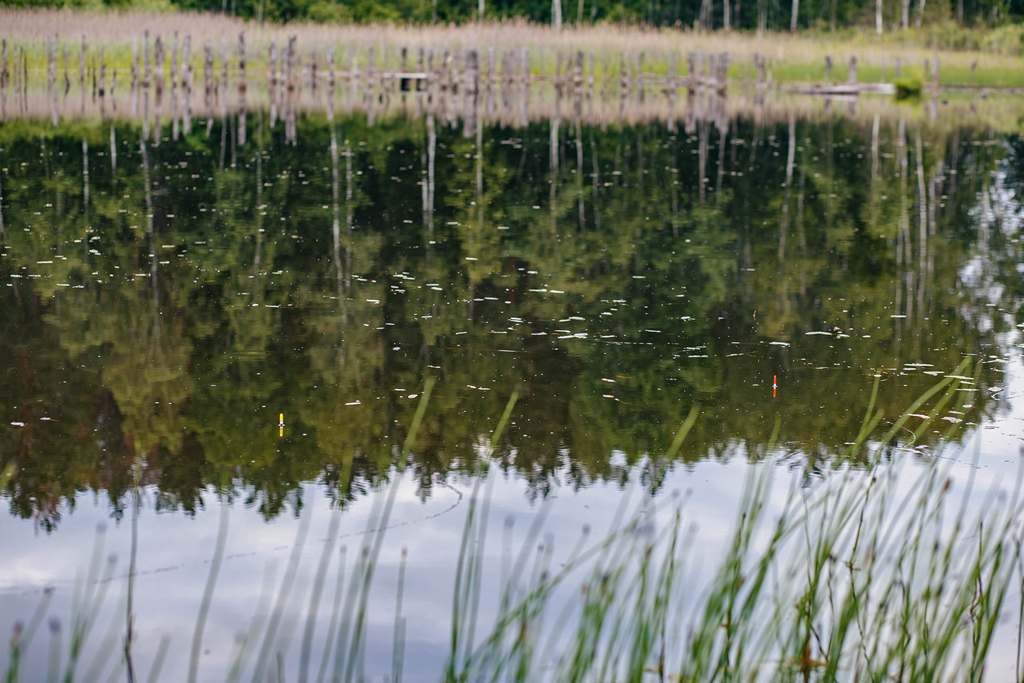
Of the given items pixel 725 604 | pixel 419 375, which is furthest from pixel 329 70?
pixel 725 604

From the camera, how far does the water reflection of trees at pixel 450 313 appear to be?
576cm

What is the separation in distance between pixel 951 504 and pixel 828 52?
122 ft

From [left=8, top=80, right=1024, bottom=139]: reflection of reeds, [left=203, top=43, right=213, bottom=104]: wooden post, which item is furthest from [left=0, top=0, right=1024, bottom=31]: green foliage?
[left=8, top=80, right=1024, bottom=139]: reflection of reeds

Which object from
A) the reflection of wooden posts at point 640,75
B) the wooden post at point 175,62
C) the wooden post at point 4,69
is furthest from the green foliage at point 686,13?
the wooden post at point 4,69

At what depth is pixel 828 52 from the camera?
40.9 m

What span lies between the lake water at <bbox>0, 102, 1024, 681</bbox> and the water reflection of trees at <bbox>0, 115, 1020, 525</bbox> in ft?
0.09

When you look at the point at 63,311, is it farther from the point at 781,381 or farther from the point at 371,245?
the point at 781,381

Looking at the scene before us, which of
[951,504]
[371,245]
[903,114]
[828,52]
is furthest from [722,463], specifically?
[828,52]

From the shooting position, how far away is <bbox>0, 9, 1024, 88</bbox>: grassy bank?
35.9 meters

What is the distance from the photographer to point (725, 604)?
161 inches

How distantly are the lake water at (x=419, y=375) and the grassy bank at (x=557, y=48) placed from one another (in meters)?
22.0

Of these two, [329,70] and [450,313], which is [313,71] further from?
[450,313]

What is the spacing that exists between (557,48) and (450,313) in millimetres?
30054

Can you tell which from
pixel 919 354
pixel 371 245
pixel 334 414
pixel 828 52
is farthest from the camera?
pixel 828 52
